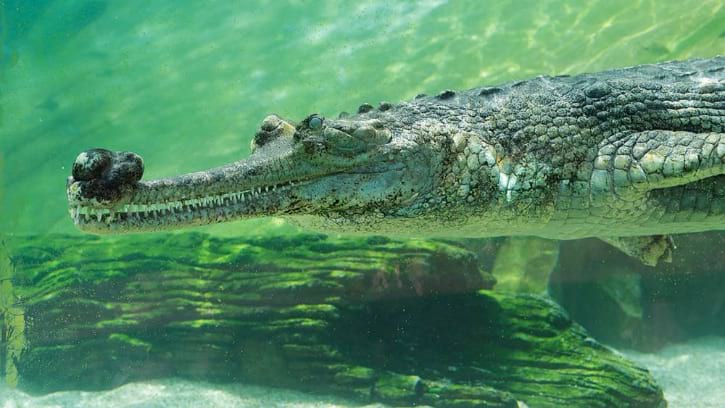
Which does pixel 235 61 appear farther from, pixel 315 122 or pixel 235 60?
pixel 315 122

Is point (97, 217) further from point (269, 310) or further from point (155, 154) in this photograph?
point (155, 154)

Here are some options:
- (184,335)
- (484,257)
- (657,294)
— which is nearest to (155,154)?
(184,335)

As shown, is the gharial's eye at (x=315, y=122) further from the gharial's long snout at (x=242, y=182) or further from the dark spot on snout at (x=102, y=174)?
the dark spot on snout at (x=102, y=174)

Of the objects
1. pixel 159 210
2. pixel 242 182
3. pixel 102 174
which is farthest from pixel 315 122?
pixel 102 174

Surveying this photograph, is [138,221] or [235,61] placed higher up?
[235,61]

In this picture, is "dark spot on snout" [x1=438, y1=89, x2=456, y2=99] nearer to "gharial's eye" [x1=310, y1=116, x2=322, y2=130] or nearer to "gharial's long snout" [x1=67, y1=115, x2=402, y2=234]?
"gharial's long snout" [x1=67, y1=115, x2=402, y2=234]

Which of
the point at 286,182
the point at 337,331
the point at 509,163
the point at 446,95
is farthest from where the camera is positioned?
the point at 337,331

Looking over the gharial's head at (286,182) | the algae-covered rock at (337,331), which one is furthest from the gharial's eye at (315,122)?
the algae-covered rock at (337,331)

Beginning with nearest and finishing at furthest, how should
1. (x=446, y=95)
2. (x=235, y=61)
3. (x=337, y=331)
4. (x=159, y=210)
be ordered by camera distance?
1. (x=159, y=210)
2. (x=446, y=95)
3. (x=337, y=331)
4. (x=235, y=61)
